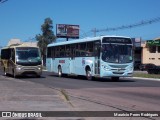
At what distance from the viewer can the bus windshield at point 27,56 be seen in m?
34.8

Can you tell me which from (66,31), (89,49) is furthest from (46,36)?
(89,49)

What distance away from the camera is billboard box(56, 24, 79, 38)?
86750mm

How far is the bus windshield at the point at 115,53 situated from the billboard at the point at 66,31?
5662 centimetres

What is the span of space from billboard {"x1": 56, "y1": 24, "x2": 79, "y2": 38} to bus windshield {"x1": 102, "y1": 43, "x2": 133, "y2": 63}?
56617 millimetres

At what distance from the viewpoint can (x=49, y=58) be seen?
4156cm

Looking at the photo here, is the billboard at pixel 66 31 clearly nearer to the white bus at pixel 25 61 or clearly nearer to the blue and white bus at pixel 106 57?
the white bus at pixel 25 61

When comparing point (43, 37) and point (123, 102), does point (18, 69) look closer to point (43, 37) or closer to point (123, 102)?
point (123, 102)

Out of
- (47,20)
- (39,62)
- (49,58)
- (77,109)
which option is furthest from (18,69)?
(47,20)

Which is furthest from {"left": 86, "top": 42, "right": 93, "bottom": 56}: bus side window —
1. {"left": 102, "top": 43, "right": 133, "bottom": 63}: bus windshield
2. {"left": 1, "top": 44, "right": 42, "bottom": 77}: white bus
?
{"left": 1, "top": 44, "right": 42, "bottom": 77}: white bus

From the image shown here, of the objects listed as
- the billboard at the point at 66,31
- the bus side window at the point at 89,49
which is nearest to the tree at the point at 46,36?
the billboard at the point at 66,31

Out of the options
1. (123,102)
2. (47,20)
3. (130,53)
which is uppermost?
(47,20)

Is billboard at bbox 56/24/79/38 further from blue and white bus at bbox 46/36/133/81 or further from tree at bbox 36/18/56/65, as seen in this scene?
blue and white bus at bbox 46/36/133/81

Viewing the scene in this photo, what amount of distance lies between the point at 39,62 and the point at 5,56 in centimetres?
568

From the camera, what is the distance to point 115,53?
97.9ft
